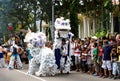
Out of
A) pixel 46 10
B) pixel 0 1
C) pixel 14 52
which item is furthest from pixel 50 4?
pixel 14 52

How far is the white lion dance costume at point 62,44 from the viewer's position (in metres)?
22.4

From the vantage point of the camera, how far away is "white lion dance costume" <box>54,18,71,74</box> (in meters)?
22.4

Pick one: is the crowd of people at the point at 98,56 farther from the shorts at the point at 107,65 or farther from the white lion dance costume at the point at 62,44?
the white lion dance costume at the point at 62,44

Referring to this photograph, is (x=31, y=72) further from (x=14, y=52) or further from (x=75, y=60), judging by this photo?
(x=14, y=52)

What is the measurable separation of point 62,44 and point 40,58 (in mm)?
1467

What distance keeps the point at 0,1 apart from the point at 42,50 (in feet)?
60.3

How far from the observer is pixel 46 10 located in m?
37.9

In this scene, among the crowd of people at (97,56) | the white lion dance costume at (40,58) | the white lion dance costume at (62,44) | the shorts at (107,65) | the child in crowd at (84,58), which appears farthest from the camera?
the child in crowd at (84,58)

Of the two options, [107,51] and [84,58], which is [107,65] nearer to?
[107,51]

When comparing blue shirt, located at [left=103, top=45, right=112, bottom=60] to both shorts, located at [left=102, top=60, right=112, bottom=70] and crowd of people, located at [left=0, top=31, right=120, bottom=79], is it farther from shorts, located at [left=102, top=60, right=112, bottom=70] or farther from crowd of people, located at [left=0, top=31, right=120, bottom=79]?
shorts, located at [left=102, top=60, right=112, bottom=70]

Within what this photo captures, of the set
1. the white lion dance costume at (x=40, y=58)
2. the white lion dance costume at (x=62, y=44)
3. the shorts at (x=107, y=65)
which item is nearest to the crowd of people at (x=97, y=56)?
the shorts at (x=107, y=65)

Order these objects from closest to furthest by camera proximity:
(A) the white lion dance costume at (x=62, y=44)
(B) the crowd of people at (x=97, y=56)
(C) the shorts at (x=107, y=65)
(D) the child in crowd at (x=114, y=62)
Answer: (D) the child in crowd at (x=114, y=62), (B) the crowd of people at (x=97, y=56), (C) the shorts at (x=107, y=65), (A) the white lion dance costume at (x=62, y=44)

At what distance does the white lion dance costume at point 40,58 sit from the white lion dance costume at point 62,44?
2.47ft

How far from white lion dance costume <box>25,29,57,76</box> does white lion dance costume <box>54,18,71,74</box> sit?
75 cm
